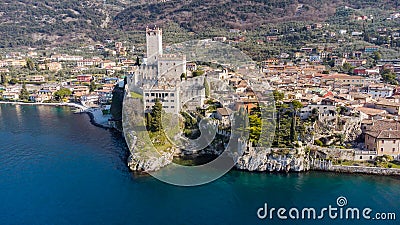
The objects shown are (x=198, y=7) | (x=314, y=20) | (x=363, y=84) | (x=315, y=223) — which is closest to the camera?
(x=315, y=223)

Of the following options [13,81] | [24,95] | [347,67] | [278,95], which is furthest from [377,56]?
[13,81]

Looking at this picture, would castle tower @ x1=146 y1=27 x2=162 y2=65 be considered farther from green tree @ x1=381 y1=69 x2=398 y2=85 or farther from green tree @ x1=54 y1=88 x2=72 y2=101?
green tree @ x1=381 y1=69 x2=398 y2=85

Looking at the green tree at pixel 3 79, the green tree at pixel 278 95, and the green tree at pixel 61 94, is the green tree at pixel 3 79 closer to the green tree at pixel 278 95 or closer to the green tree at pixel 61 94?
the green tree at pixel 61 94

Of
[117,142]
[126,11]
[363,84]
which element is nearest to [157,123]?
[117,142]

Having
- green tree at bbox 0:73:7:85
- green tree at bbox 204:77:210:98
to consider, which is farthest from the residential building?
green tree at bbox 0:73:7:85

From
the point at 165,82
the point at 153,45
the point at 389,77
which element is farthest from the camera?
the point at 389,77

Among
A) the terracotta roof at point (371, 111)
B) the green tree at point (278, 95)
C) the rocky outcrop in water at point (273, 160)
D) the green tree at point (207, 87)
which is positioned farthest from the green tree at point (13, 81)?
the terracotta roof at point (371, 111)

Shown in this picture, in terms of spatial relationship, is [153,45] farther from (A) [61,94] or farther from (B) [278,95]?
(A) [61,94]

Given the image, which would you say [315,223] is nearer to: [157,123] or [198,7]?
[157,123]

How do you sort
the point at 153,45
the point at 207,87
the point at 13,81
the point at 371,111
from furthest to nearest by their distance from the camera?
the point at 13,81, the point at 153,45, the point at 207,87, the point at 371,111
